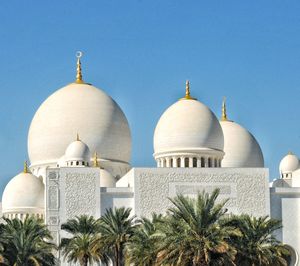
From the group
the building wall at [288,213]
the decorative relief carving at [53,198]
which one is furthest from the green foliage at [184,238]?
the building wall at [288,213]

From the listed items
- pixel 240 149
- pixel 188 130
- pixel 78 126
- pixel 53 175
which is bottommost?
pixel 53 175

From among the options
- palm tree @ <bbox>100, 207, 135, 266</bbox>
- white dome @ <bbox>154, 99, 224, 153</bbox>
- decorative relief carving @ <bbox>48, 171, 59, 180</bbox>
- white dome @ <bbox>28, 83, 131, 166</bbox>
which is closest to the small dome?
white dome @ <bbox>154, 99, 224, 153</bbox>

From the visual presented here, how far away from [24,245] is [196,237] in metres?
7.64

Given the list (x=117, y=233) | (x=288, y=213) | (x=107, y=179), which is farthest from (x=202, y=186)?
(x=117, y=233)

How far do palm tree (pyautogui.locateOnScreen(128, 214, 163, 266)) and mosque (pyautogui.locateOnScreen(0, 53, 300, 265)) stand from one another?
9.64m

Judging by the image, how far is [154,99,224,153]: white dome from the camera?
47.3m

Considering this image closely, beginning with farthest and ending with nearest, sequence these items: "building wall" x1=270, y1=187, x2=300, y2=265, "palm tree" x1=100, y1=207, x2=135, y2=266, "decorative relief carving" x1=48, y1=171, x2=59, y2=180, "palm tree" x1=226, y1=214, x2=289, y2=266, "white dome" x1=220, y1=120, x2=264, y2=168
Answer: "white dome" x1=220, y1=120, x2=264, y2=168 → "building wall" x1=270, y1=187, x2=300, y2=265 → "decorative relief carving" x1=48, y1=171, x2=59, y2=180 → "palm tree" x1=100, y1=207, x2=135, y2=266 → "palm tree" x1=226, y1=214, x2=289, y2=266

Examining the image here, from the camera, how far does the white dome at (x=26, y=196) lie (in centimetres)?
5109

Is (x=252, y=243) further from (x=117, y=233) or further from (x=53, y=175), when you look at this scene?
(x=53, y=175)

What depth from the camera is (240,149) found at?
177 ft

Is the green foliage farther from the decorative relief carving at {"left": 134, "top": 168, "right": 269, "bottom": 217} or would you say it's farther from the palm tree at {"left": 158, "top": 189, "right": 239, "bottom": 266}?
the decorative relief carving at {"left": 134, "top": 168, "right": 269, "bottom": 217}

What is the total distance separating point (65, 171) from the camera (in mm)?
45219

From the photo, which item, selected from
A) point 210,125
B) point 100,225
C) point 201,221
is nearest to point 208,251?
point 201,221

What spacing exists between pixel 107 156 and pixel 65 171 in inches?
333
